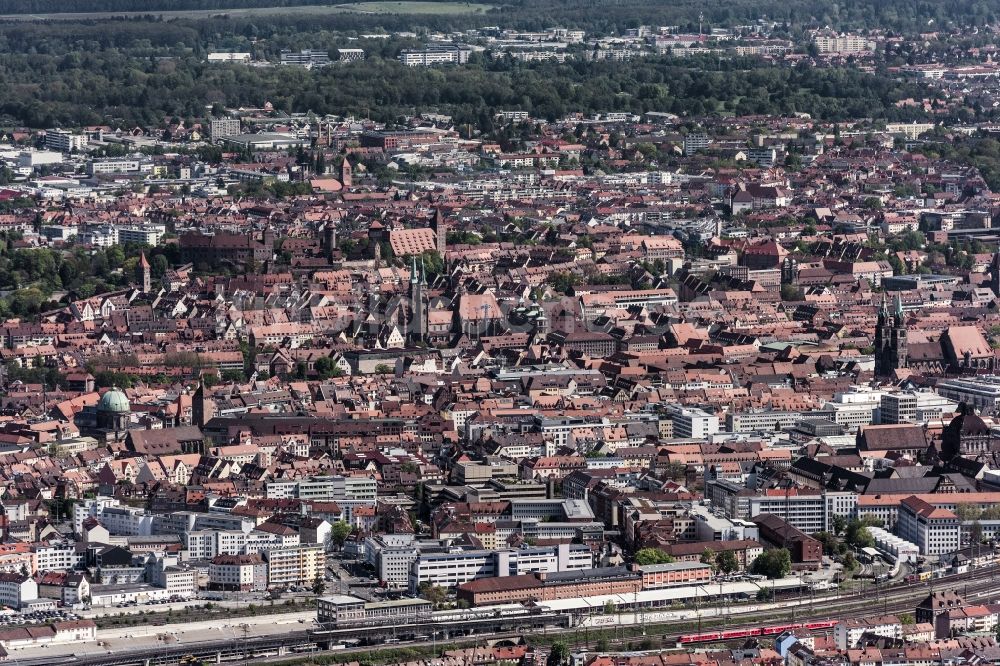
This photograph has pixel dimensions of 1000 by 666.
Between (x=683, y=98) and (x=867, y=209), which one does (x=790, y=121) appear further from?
(x=867, y=209)

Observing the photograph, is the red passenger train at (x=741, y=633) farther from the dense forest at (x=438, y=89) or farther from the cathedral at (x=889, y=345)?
the dense forest at (x=438, y=89)

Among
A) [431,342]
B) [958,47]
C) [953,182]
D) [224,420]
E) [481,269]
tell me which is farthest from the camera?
[958,47]

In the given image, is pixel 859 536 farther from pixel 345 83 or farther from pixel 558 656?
pixel 345 83

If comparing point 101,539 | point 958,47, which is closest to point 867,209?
point 101,539

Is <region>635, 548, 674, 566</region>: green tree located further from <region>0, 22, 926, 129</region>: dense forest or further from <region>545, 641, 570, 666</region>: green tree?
<region>0, 22, 926, 129</region>: dense forest

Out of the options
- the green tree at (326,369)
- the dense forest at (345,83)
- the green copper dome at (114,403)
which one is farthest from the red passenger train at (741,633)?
the dense forest at (345,83)

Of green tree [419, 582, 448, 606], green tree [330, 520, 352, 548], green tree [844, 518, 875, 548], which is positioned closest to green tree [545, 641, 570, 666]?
green tree [419, 582, 448, 606]

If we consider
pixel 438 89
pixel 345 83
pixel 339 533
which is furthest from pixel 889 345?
pixel 345 83
